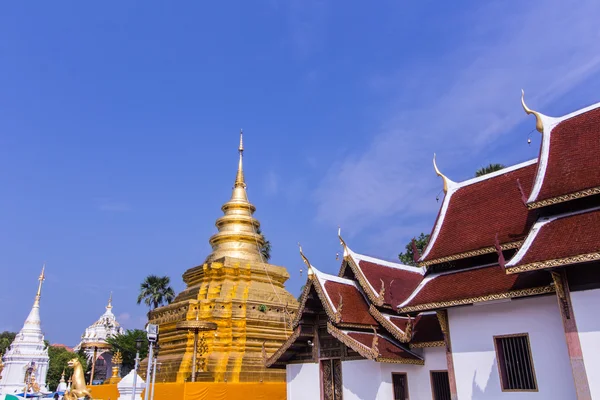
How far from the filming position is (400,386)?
11.5 meters

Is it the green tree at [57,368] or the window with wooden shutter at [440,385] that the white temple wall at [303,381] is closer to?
the window with wooden shutter at [440,385]

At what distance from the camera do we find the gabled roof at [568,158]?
8.61 m

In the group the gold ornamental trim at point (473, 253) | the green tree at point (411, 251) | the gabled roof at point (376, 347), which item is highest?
the green tree at point (411, 251)

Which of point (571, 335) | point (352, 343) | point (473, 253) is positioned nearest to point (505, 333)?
point (571, 335)

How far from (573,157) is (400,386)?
6.44 meters

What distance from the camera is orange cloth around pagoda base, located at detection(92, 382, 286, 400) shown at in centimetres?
1495

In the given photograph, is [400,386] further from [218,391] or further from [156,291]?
[156,291]

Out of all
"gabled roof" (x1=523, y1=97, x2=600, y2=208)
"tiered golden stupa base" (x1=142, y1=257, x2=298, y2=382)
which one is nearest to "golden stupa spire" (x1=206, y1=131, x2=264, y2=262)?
"tiered golden stupa base" (x1=142, y1=257, x2=298, y2=382)

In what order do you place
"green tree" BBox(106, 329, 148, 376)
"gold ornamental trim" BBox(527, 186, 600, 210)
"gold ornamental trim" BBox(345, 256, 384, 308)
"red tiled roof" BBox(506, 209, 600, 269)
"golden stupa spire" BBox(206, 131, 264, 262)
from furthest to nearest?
"green tree" BBox(106, 329, 148, 376), "golden stupa spire" BBox(206, 131, 264, 262), "gold ornamental trim" BBox(345, 256, 384, 308), "gold ornamental trim" BBox(527, 186, 600, 210), "red tiled roof" BBox(506, 209, 600, 269)

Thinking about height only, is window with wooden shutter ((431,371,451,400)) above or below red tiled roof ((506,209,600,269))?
below

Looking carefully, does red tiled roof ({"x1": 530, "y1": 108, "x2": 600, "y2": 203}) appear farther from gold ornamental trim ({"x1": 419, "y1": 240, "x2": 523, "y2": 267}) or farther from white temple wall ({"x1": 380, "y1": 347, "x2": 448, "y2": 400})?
white temple wall ({"x1": 380, "y1": 347, "x2": 448, "y2": 400})

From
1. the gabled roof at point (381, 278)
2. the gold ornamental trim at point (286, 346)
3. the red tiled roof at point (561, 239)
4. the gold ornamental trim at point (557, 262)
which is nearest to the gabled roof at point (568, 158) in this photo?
the red tiled roof at point (561, 239)

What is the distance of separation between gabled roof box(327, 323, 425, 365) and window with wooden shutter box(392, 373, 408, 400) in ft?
1.72

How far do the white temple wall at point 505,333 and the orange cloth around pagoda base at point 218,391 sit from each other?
27.8 ft
